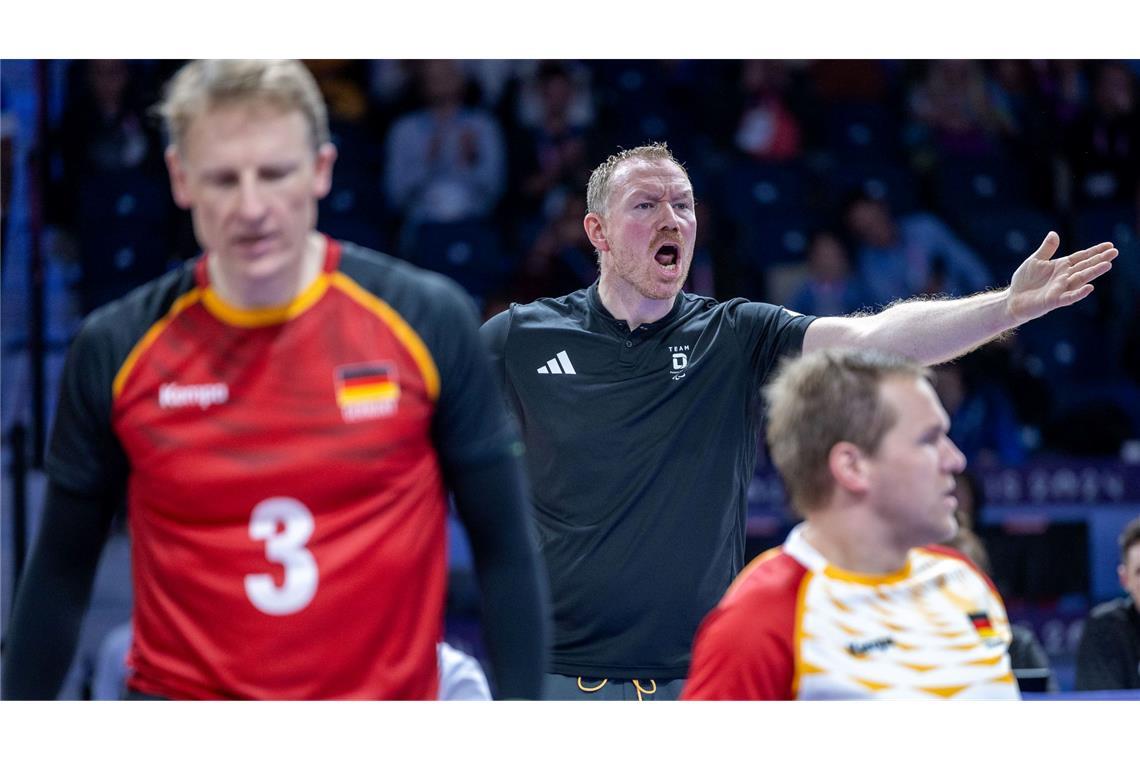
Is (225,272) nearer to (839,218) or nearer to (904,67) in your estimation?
(839,218)

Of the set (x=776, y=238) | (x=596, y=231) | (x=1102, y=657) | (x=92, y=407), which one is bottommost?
(x=1102, y=657)

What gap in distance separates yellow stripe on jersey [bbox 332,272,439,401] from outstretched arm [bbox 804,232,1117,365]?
1.27 meters

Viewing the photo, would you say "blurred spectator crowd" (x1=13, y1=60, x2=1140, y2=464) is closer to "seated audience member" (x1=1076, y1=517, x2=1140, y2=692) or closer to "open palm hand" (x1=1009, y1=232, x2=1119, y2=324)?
"seated audience member" (x1=1076, y1=517, x2=1140, y2=692)

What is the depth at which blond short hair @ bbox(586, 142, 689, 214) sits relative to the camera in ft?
11.5

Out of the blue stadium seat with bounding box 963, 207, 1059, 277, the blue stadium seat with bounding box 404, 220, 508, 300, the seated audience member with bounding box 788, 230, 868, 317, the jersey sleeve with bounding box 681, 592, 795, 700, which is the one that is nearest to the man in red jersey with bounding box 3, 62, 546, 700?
the jersey sleeve with bounding box 681, 592, 795, 700

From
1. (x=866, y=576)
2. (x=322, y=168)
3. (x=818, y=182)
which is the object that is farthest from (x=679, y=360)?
(x=818, y=182)

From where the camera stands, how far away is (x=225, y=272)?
7.95 feet

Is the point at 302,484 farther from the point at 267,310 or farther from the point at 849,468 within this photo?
the point at 849,468

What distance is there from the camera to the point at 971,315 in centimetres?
305

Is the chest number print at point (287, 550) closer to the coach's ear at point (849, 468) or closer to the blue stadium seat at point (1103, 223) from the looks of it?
the coach's ear at point (849, 468)

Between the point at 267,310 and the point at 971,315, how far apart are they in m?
1.67

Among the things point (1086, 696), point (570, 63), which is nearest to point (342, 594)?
point (1086, 696)

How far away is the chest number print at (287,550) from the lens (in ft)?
7.67

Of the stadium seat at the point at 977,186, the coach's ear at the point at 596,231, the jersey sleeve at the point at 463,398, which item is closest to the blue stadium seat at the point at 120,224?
the coach's ear at the point at 596,231
